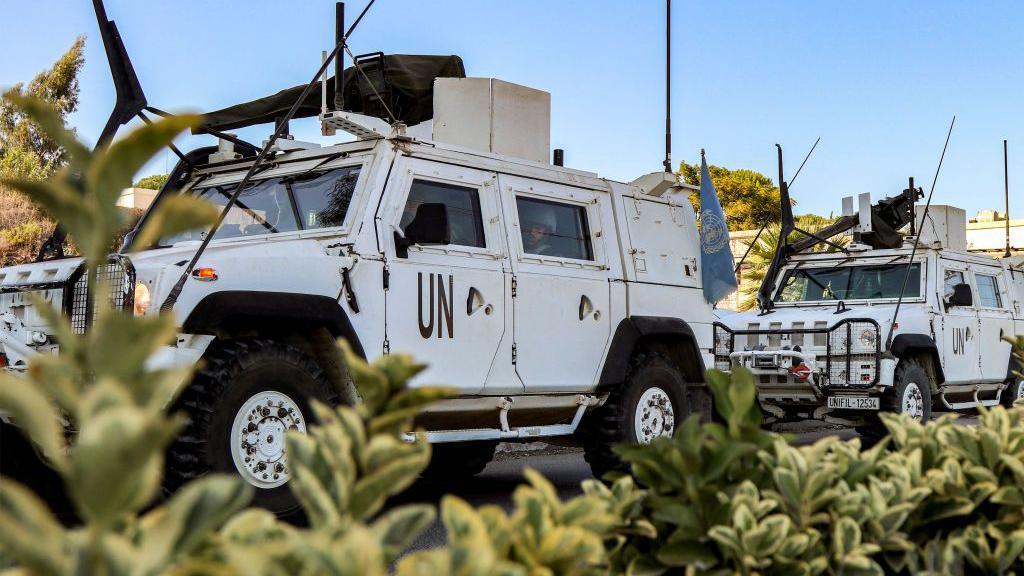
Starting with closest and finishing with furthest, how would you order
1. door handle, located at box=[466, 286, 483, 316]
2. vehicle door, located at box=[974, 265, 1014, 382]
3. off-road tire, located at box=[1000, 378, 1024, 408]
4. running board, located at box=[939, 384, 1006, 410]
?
door handle, located at box=[466, 286, 483, 316]
running board, located at box=[939, 384, 1006, 410]
vehicle door, located at box=[974, 265, 1014, 382]
off-road tire, located at box=[1000, 378, 1024, 408]

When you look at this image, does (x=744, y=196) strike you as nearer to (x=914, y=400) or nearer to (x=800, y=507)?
(x=914, y=400)

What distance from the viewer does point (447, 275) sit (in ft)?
21.2

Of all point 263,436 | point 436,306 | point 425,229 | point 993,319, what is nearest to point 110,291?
point 263,436

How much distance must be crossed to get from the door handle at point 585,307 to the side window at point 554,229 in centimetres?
31

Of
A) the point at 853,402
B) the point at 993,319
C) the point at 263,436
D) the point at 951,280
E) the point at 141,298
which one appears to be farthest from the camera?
the point at 993,319

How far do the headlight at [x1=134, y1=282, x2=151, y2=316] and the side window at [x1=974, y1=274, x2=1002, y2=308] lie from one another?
404 inches

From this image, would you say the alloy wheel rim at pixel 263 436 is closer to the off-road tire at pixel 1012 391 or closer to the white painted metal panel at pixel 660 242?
the white painted metal panel at pixel 660 242

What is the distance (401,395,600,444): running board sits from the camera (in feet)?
20.9

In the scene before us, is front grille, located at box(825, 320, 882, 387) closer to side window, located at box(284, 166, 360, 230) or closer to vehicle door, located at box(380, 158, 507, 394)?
vehicle door, located at box(380, 158, 507, 394)

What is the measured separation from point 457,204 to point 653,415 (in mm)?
2127

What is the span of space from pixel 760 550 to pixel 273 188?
17.6 feet

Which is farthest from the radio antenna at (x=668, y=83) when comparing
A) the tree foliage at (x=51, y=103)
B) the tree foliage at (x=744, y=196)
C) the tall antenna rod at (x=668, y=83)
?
the tree foliage at (x=744, y=196)

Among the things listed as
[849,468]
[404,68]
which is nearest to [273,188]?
[404,68]

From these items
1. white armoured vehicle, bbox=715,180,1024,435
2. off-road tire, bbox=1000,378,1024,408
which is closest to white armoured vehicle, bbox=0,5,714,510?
white armoured vehicle, bbox=715,180,1024,435
